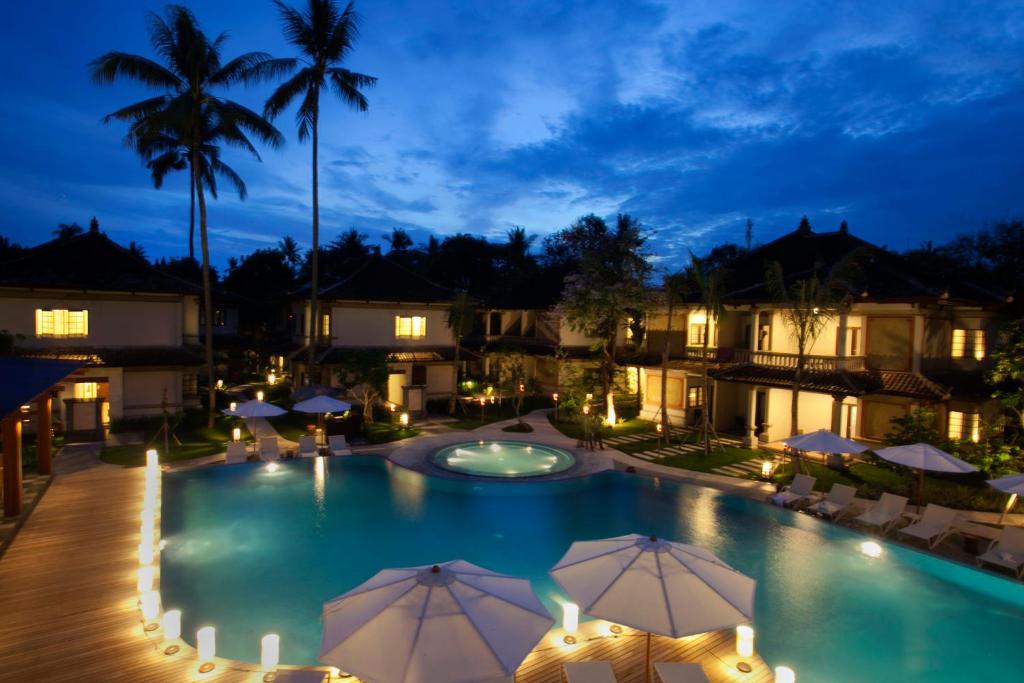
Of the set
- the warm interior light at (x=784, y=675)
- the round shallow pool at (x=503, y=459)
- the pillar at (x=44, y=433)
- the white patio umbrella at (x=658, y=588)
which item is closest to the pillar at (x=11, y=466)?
the pillar at (x=44, y=433)

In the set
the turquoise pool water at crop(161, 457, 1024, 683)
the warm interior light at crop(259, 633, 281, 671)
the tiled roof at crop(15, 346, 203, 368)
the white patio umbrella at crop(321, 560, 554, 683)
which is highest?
the tiled roof at crop(15, 346, 203, 368)

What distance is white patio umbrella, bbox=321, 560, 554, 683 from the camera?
18.1 feet

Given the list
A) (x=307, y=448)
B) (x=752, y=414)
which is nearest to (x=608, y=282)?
(x=752, y=414)

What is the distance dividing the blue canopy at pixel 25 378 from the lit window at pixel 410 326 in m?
18.9

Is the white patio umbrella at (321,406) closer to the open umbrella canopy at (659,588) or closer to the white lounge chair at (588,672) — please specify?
the open umbrella canopy at (659,588)

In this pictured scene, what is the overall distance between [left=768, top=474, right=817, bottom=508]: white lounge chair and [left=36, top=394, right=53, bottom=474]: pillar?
2013cm

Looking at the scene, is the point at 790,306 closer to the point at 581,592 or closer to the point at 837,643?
the point at 837,643

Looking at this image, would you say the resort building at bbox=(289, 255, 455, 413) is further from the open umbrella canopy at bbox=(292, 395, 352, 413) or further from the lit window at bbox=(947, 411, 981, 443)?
the lit window at bbox=(947, 411, 981, 443)

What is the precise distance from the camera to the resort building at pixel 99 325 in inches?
882

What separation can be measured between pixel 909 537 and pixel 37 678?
695 inches

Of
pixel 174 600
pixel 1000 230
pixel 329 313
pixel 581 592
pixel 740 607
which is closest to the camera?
pixel 740 607

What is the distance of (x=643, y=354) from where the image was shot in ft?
100

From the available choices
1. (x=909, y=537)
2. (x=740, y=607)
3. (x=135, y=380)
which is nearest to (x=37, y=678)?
(x=740, y=607)

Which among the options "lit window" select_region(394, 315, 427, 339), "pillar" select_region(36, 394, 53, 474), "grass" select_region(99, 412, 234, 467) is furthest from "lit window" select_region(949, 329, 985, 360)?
"pillar" select_region(36, 394, 53, 474)
